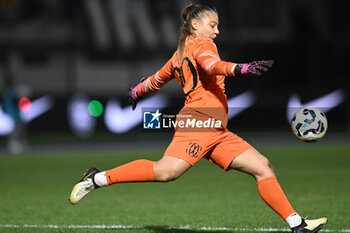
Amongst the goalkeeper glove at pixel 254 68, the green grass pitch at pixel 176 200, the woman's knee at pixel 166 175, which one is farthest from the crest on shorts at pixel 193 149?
the green grass pitch at pixel 176 200

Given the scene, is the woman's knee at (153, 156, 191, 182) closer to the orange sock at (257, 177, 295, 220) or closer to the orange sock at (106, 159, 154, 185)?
the orange sock at (106, 159, 154, 185)

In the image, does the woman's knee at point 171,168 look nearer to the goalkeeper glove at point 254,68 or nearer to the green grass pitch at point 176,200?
the goalkeeper glove at point 254,68

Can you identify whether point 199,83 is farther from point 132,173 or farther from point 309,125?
point 309,125

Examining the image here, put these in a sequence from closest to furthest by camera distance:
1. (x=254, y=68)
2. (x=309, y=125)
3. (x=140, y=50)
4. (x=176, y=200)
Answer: (x=254, y=68) → (x=309, y=125) → (x=176, y=200) → (x=140, y=50)

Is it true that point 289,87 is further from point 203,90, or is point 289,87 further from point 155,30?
point 203,90

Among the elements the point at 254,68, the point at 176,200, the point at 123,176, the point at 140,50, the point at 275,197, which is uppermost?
the point at 254,68

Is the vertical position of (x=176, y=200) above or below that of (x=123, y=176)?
below

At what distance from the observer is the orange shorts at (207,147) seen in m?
5.38

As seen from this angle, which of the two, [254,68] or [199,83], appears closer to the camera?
[254,68]

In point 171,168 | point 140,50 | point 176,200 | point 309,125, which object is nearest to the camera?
point 171,168

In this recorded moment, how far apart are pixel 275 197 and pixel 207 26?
1592 mm

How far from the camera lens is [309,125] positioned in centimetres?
574

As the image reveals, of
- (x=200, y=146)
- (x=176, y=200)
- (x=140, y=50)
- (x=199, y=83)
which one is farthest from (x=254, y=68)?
(x=140, y=50)

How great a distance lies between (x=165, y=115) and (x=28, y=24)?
24.1 meters
